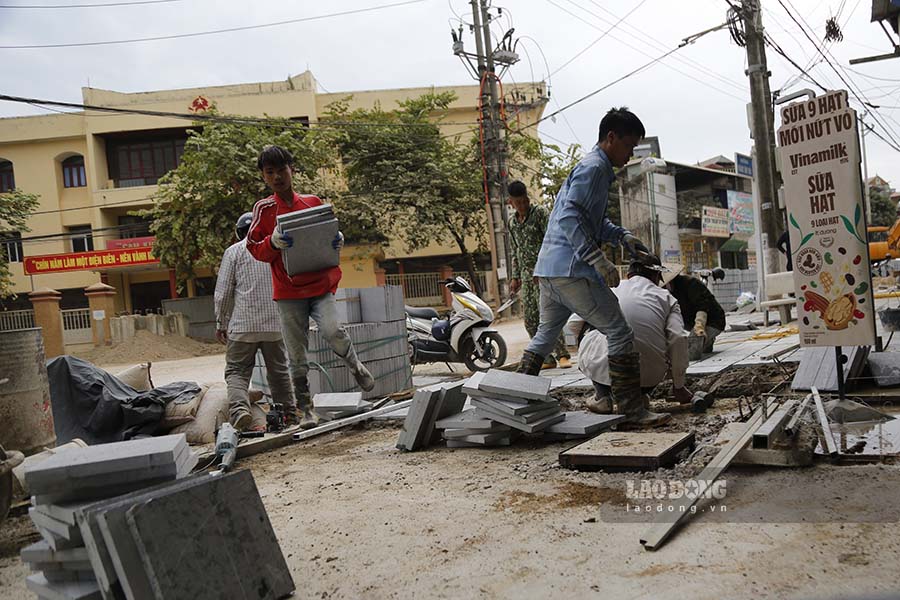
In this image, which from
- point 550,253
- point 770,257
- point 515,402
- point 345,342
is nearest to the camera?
point 515,402

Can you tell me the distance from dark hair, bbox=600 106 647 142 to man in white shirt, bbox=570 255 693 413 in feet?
2.72

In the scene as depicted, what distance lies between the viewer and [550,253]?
164 inches

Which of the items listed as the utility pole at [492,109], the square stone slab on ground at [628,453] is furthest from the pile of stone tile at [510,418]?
the utility pole at [492,109]

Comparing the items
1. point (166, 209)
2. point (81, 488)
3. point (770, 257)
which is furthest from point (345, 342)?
point (166, 209)

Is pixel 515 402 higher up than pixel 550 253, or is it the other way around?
pixel 550 253

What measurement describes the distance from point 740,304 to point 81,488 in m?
16.3

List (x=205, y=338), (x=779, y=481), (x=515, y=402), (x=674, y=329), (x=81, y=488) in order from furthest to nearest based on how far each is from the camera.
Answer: (x=205, y=338), (x=674, y=329), (x=515, y=402), (x=779, y=481), (x=81, y=488)

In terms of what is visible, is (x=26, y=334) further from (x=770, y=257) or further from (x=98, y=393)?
(x=770, y=257)

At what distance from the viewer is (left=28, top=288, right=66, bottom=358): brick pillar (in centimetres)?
1847

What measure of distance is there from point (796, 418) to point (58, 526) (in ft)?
10.5

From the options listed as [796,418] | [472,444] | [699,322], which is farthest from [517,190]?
[796,418]

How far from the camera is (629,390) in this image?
3.99 meters

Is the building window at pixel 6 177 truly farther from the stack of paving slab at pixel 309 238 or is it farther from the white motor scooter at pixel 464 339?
the stack of paving slab at pixel 309 238

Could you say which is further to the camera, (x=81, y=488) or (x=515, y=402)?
(x=515, y=402)
